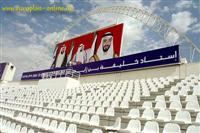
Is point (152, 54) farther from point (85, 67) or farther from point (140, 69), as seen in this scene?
point (85, 67)

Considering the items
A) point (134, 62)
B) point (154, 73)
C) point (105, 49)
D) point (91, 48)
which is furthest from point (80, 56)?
point (154, 73)

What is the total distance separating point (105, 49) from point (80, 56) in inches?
121

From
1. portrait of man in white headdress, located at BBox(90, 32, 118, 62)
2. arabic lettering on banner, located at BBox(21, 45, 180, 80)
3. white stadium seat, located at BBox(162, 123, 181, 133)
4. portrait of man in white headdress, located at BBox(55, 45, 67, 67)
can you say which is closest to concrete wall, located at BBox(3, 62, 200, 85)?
arabic lettering on banner, located at BBox(21, 45, 180, 80)

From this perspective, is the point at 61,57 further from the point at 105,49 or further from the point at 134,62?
the point at 134,62

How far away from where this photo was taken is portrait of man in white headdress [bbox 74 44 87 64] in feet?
55.3

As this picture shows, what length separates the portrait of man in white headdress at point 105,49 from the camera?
14.6 meters

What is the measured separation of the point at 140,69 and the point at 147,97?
17.6ft

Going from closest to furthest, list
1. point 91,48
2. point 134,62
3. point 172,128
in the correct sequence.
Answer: point 172,128 → point 134,62 → point 91,48

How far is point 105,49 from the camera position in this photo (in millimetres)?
15156

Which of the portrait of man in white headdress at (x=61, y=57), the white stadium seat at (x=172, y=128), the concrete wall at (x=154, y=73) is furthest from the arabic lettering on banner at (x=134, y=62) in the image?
the white stadium seat at (x=172, y=128)

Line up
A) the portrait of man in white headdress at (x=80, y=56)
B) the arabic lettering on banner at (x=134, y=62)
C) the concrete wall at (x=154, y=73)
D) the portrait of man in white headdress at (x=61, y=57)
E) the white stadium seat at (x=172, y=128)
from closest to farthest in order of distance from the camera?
the white stadium seat at (x=172, y=128), the concrete wall at (x=154, y=73), the arabic lettering on banner at (x=134, y=62), the portrait of man in white headdress at (x=80, y=56), the portrait of man in white headdress at (x=61, y=57)

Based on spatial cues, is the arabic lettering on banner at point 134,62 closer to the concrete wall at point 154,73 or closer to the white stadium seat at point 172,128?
the concrete wall at point 154,73

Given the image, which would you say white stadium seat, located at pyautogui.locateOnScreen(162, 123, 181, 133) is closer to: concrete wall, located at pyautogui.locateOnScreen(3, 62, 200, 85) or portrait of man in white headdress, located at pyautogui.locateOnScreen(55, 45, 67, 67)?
concrete wall, located at pyautogui.locateOnScreen(3, 62, 200, 85)

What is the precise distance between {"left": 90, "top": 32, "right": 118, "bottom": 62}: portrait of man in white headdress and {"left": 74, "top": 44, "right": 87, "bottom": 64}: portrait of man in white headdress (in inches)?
42.3
